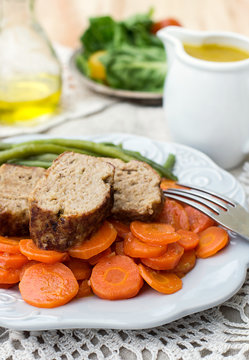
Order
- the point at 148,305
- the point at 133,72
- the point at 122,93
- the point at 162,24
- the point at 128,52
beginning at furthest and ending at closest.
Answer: the point at 162,24 → the point at 128,52 → the point at 133,72 → the point at 122,93 → the point at 148,305

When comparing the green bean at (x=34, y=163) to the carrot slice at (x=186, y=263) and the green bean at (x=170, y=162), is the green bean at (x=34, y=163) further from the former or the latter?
the carrot slice at (x=186, y=263)

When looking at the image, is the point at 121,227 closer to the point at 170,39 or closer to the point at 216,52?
the point at 170,39

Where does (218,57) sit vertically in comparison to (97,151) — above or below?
above

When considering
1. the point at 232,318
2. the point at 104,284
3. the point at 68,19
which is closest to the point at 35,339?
the point at 104,284

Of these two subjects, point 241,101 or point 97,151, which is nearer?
point 97,151

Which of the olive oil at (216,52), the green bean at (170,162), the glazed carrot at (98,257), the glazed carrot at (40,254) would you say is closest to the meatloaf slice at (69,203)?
the glazed carrot at (40,254)

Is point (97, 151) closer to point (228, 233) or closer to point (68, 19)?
point (228, 233)

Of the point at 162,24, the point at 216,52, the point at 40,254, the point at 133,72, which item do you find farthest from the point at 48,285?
the point at 162,24
